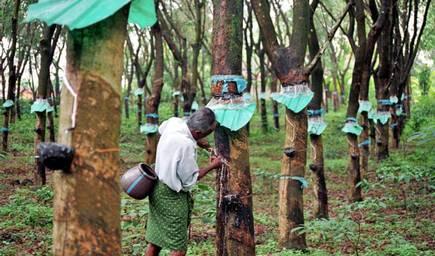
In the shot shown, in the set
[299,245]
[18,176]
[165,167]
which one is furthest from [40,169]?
[165,167]

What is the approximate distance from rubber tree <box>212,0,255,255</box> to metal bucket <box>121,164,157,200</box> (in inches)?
23.5

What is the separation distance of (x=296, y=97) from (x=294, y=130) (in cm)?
39

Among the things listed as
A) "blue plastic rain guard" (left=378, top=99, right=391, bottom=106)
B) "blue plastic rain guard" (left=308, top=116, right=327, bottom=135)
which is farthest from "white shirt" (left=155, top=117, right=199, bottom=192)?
"blue plastic rain guard" (left=378, top=99, right=391, bottom=106)

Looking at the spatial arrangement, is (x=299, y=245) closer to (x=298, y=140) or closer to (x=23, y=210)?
(x=298, y=140)

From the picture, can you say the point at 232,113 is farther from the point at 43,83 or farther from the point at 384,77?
the point at 384,77

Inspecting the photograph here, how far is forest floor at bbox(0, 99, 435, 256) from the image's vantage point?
5816 mm

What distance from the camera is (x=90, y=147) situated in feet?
7.54

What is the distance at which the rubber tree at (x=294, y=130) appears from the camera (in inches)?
236

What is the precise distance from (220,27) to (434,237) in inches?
162

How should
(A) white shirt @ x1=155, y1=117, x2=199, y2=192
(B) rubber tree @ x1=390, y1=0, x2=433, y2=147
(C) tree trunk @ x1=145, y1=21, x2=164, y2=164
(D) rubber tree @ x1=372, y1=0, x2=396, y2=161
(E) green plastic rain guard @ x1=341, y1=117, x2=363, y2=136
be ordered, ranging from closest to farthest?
(A) white shirt @ x1=155, y1=117, x2=199, y2=192 → (E) green plastic rain guard @ x1=341, y1=117, x2=363, y2=136 → (C) tree trunk @ x1=145, y1=21, x2=164, y2=164 → (D) rubber tree @ x1=372, y1=0, x2=396, y2=161 → (B) rubber tree @ x1=390, y1=0, x2=433, y2=147

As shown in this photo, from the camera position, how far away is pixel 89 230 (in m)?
2.27

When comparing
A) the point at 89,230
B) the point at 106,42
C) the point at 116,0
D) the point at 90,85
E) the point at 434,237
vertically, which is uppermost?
the point at 116,0

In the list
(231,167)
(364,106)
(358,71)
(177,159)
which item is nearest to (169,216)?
(177,159)

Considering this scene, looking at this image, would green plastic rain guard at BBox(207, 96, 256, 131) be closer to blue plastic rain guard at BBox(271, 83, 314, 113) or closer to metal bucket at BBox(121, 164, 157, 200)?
metal bucket at BBox(121, 164, 157, 200)
